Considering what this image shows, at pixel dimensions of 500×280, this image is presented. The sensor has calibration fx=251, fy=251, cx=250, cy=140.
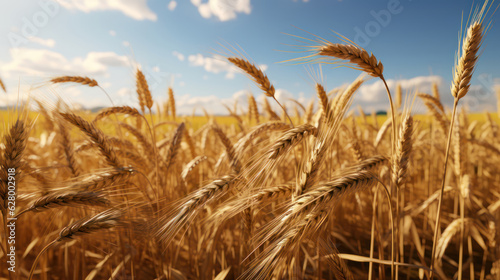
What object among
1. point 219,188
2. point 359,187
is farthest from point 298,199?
point 219,188

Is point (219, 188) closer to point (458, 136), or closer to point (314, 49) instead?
point (314, 49)

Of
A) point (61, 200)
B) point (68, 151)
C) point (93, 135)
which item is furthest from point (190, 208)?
point (68, 151)

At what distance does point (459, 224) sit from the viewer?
162cm

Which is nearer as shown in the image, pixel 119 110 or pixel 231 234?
pixel 119 110

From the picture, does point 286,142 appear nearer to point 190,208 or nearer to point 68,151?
point 190,208

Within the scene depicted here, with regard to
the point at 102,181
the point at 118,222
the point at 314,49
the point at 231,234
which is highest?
the point at 314,49

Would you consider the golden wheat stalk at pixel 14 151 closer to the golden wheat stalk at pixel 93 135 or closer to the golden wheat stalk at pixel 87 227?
the golden wheat stalk at pixel 93 135

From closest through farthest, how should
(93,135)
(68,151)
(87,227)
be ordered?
(87,227) → (93,135) → (68,151)

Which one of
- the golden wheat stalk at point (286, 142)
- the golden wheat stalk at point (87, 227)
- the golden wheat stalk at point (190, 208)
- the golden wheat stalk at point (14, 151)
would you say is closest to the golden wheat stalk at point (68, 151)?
the golden wheat stalk at point (14, 151)

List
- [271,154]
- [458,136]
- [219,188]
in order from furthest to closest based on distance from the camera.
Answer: [458,136] → [219,188] → [271,154]

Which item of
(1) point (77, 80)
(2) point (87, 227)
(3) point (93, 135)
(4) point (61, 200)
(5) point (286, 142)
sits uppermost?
(1) point (77, 80)

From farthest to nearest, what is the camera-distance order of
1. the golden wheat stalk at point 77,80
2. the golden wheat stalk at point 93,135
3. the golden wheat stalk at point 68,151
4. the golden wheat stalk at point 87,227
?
the golden wheat stalk at point 77,80 → the golden wheat stalk at point 68,151 → the golden wheat stalk at point 93,135 → the golden wheat stalk at point 87,227

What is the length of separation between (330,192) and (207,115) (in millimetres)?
4841

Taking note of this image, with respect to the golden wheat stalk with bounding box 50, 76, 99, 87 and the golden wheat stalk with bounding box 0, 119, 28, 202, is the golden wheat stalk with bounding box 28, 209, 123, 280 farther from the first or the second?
the golden wheat stalk with bounding box 50, 76, 99, 87
